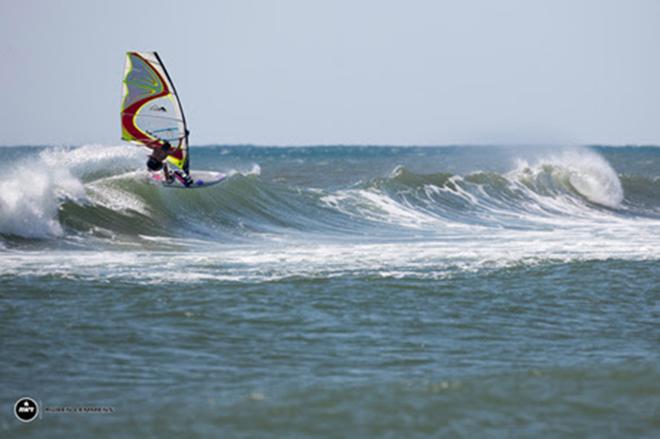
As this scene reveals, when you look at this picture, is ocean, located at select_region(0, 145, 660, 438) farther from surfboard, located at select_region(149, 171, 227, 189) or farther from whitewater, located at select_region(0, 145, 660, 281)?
surfboard, located at select_region(149, 171, 227, 189)

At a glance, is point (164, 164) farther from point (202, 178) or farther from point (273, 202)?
point (273, 202)

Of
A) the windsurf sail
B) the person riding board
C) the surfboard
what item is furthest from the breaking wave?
the windsurf sail

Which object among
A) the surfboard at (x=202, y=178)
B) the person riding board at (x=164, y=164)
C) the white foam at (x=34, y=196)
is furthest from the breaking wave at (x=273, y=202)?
the person riding board at (x=164, y=164)

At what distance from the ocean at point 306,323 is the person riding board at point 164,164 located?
105 centimetres

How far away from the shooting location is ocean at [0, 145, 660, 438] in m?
6.52

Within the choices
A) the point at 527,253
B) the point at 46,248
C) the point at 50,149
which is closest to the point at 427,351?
the point at 527,253

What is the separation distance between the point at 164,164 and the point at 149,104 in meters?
1.12

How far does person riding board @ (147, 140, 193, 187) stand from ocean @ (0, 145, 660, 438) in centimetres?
105

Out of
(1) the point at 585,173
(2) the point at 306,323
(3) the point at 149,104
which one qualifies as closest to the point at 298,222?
(3) the point at 149,104

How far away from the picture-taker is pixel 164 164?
16.9 metres

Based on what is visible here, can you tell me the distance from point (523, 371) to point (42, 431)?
3.57 m

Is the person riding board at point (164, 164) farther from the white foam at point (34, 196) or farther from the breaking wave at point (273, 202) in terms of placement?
the white foam at point (34, 196)

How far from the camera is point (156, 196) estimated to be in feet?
67.2

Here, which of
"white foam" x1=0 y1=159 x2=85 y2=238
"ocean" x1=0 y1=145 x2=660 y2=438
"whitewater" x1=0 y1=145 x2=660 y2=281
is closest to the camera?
"ocean" x1=0 y1=145 x2=660 y2=438
